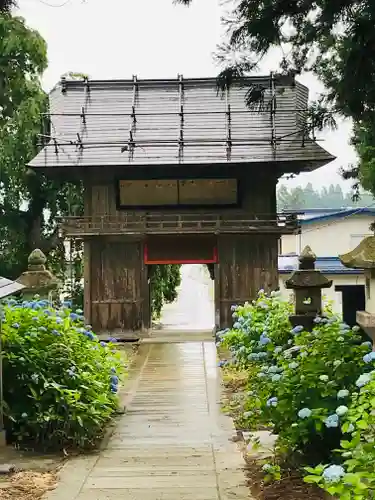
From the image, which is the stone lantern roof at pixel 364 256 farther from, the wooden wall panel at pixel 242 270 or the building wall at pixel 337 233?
the building wall at pixel 337 233

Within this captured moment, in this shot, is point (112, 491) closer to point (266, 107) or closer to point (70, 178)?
point (266, 107)

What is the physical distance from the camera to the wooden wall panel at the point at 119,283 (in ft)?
63.5

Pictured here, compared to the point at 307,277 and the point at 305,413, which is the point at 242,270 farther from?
the point at 305,413

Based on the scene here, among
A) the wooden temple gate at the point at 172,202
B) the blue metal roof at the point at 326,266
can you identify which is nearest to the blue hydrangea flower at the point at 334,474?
the wooden temple gate at the point at 172,202

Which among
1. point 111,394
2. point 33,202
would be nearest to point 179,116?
point 33,202

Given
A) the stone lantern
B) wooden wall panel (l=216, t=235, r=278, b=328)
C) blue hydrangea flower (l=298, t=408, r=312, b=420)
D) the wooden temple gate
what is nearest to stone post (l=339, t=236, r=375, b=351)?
blue hydrangea flower (l=298, t=408, r=312, b=420)

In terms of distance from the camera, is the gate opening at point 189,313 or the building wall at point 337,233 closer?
the gate opening at point 189,313

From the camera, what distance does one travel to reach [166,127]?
65.8 ft

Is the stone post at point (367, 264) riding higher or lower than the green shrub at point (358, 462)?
higher

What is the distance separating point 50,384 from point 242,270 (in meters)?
13.1

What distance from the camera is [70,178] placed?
20.3 metres

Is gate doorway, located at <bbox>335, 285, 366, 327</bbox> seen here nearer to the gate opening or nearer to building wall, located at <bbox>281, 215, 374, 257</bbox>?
the gate opening

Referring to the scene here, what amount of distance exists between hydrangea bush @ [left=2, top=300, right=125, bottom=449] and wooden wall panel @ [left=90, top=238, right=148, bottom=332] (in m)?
11.5

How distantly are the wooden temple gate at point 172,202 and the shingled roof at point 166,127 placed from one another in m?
0.05
